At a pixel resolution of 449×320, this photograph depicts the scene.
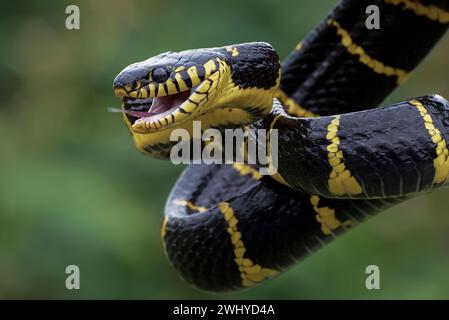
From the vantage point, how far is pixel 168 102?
3.23 metres

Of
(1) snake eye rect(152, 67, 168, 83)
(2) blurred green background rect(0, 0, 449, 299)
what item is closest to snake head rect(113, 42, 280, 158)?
(1) snake eye rect(152, 67, 168, 83)

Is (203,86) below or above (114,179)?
above

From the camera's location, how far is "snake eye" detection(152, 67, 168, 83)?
308 centimetres

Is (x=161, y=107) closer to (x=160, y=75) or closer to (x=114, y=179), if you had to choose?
(x=160, y=75)

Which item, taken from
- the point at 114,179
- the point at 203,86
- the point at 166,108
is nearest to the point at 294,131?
the point at 203,86

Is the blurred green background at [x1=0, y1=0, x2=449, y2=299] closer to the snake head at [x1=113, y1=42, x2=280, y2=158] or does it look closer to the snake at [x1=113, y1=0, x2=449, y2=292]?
the snake at [x1=113, y1=0, x2=449, y2=292]

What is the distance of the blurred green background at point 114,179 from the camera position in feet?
21.0

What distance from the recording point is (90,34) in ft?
26.7

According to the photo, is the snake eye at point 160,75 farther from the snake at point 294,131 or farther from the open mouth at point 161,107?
the open mouth at point 161,107

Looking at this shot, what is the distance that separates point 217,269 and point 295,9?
4.40 meters

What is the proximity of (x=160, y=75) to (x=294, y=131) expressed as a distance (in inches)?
21.1

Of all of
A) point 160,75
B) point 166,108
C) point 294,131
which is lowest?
point 294,131

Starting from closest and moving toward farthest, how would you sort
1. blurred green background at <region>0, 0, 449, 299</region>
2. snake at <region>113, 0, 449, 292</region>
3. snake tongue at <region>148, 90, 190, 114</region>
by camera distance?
snake at <region>113, 0, 449, 292</region>, snake tongue at <region>148, 90, 190, 114</region>, blurred green background at <region>0, 0, 449, 299</region>

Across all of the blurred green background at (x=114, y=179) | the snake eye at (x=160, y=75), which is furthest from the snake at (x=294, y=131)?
the blurred green background at (x=114, y=179)
